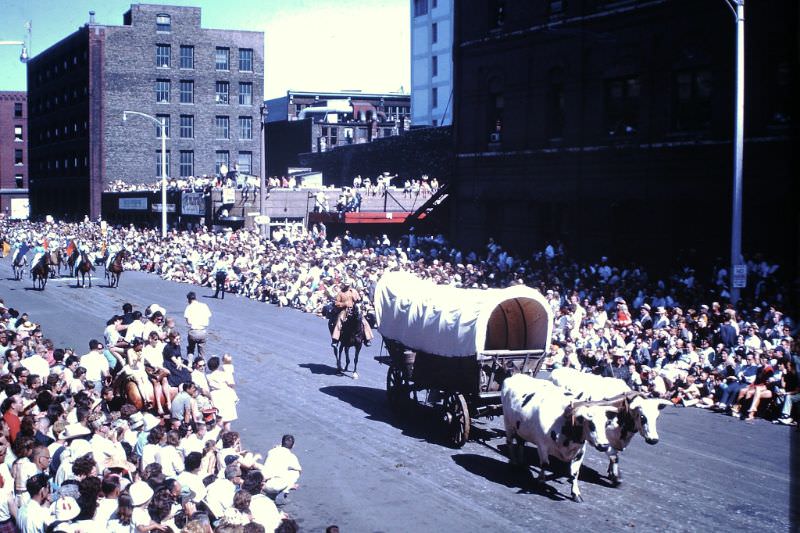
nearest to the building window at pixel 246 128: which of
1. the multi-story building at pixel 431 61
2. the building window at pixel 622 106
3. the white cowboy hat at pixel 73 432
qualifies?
the multi-story building at pixel 431 61

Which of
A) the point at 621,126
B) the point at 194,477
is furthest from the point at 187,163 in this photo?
the point at 194,477

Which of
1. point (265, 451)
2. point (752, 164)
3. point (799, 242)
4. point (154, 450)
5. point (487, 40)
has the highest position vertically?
point (487, 40)

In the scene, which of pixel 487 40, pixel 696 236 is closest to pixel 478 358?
pixel 696 236

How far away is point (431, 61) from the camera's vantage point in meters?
84.8

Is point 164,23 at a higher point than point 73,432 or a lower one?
higher

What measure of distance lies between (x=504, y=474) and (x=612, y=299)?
14128mm

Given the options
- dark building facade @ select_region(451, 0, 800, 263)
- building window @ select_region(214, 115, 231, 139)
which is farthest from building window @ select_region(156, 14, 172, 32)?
dark building facade @ select_region(451, 0, 800, 263)

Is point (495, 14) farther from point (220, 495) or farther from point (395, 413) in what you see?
point (220, 495)

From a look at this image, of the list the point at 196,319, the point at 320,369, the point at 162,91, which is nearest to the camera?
the point at 196,319

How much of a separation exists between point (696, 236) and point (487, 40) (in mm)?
14654

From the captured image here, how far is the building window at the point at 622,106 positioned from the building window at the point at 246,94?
5980cm

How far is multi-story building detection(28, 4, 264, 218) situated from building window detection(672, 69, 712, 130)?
60.7 metres

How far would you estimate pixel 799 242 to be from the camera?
25.7 metres

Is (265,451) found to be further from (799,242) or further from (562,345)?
(799,242)
